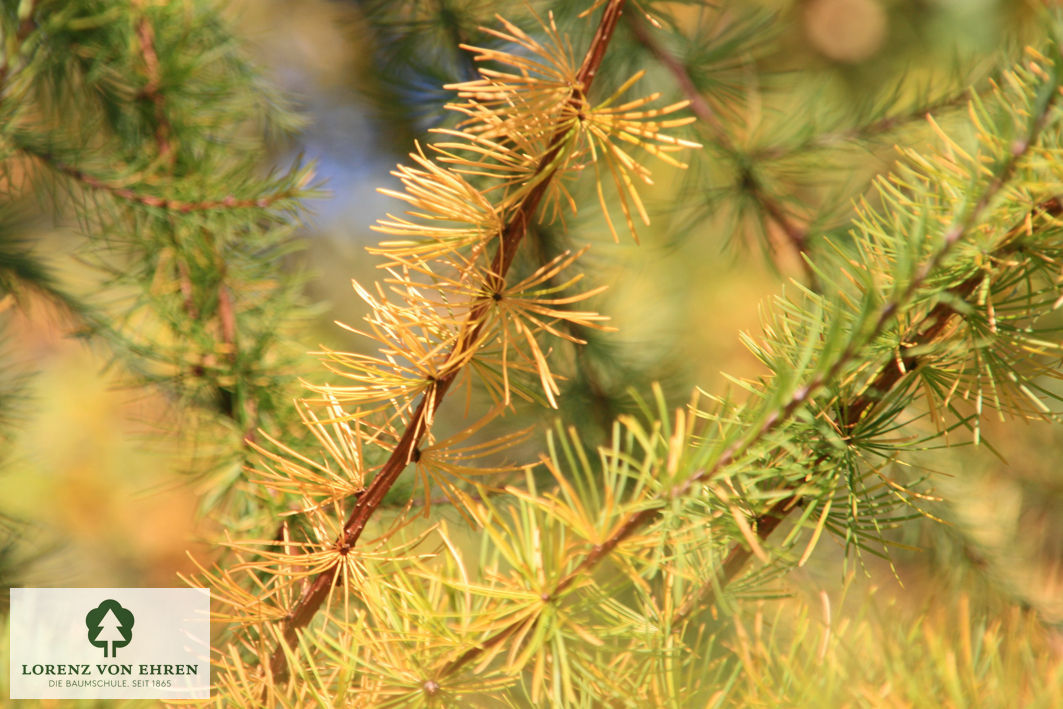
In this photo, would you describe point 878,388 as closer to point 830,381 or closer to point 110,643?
point 830,381

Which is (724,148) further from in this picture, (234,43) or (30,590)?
(30,590)

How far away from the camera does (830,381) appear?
0.39 ft

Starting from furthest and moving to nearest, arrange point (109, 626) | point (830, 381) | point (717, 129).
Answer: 1. point (717, 129)
2. point (109, 626)
3. point (830, 381)

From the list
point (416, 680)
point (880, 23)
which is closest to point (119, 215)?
point (416, 680)

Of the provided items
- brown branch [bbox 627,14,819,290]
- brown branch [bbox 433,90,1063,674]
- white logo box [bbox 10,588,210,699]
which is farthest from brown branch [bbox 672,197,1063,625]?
brown branch [bbox 627,14,819,290]

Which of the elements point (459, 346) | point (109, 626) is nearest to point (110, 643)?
point (109, 626)

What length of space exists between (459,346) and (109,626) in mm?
155

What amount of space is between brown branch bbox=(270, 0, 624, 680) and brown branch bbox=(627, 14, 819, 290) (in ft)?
0.84

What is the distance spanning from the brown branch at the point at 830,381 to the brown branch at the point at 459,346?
0.04 meters

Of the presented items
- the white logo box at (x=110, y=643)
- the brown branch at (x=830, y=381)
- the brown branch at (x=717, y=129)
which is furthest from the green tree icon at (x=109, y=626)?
the brown branch at (x=717, y=129)

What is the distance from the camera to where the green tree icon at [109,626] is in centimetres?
22

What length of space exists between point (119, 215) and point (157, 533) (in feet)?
2.68

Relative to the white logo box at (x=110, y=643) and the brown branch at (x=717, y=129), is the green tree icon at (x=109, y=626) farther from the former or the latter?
the brown branch at (x=717, y=129)

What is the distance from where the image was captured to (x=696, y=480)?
0.40ft
